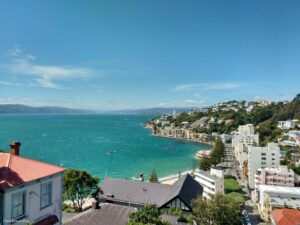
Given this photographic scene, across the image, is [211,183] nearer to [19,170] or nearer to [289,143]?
[19,170]

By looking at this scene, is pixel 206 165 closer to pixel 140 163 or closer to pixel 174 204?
pixel 140 163

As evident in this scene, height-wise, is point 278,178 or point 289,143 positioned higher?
point 289,143

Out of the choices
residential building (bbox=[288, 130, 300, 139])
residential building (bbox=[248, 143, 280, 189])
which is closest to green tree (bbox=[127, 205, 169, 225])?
residential building (bbox=[248, 143, 280, 189])

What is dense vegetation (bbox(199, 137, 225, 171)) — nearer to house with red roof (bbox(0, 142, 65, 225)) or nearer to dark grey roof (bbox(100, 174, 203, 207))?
dark grey roof (bbox(100, 174, 203, 207))

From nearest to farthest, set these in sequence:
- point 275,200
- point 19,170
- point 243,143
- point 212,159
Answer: point 19,170, point 275,200, point 212,159, point 243,143

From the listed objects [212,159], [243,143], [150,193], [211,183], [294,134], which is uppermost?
[294,134]

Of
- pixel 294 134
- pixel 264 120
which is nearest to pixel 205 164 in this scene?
pixel 294 134
